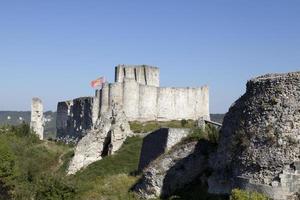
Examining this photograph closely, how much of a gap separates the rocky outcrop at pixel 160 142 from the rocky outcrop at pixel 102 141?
33.0ft

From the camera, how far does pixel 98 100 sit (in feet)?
224

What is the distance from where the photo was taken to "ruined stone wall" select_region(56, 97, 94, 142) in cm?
6975

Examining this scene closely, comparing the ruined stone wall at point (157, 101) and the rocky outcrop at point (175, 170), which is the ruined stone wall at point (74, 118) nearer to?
the ruined stone wall at point (157, 101)

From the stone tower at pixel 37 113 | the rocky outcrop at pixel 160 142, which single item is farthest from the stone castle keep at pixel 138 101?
the rocky outcrop at pixel 160 142

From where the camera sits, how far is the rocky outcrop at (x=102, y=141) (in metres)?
41.0

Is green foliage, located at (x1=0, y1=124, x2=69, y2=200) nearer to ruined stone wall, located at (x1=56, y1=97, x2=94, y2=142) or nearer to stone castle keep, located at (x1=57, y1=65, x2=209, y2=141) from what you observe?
ruined stone wall, located at (x1=56, y1=97, x2=94, y2=142)

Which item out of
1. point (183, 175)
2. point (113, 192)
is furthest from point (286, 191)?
point (113, 192)

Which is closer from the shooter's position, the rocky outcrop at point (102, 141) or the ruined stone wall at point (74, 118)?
the rocky outcrop at point (102, 141)

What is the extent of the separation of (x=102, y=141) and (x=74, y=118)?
33573 millimetres

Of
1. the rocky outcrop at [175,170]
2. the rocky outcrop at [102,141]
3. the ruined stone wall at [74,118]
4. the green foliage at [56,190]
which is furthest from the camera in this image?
the ruined stone wall at [74,118]

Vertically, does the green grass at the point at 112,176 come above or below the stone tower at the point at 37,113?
below

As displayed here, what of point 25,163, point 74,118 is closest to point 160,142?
point 25,163

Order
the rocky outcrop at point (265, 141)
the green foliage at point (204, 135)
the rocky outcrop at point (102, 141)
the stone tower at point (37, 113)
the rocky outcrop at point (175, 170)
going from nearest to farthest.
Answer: the rocky outcrop at point (265, 141), the rocky outcrop at point (175, 170), the green foliage at point (204, 135), the rocky outcrop at point (102, 141), the stone tower at point (37, 113)

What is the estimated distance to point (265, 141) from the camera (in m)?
18.7
